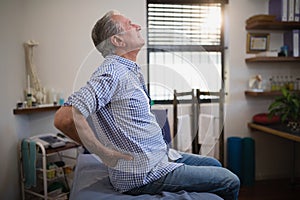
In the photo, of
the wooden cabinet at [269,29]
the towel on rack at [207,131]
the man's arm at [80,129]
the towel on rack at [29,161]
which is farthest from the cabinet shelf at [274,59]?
the towel on rack at [29,161]

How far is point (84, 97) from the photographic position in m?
0.97

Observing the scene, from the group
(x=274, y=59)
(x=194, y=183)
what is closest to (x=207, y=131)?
(x=194, y=183)

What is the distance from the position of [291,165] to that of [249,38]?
1403 mm

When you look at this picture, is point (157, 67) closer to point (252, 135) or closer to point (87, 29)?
point (87, 29)

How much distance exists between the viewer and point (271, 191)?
2584 mm

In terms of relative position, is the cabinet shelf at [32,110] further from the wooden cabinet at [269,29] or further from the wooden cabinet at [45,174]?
the wooden cabinet at [269,29]

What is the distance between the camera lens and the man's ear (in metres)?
1.12

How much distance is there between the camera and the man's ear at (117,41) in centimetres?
112

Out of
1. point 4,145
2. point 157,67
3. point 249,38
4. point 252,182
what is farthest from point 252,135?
point 4,145

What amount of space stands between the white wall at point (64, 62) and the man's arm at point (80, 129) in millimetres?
869

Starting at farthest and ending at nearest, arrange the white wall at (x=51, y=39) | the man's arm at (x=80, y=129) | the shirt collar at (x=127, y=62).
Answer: the white wall at (x=51, y=39) → the shirt collar at (x=127, y=62) → the man's arm at (x=80, y=129)

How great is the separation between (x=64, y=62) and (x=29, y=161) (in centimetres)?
91

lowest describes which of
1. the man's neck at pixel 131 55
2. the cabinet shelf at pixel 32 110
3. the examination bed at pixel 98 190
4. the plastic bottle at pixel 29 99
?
the examination bed at pixel 98 190

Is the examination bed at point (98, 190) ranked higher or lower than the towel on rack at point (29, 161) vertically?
higher
